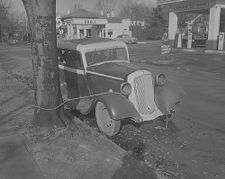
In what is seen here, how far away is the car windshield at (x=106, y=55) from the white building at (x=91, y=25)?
40.5 meters

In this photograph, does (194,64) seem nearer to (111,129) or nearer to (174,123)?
(174,123)

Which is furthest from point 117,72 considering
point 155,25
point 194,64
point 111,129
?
point 155,25

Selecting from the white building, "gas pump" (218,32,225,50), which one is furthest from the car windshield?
the white building

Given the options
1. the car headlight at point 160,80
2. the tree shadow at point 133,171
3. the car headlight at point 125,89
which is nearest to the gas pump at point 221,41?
the car headlight at point 160,80

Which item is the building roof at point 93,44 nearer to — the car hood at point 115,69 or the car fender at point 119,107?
the car hood at point 115,69

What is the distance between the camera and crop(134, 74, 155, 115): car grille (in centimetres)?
582

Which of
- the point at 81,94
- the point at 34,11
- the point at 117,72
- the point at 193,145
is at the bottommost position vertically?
the point at 193,145

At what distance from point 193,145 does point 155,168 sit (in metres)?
1.36

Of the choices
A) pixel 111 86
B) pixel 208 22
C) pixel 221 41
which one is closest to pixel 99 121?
pixel 111 86

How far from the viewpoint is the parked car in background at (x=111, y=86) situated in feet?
18.7

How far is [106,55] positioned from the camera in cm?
703

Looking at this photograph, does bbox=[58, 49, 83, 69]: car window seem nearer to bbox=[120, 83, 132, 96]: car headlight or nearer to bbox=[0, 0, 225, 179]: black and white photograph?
bbox=[0, 0, 225, 179]: black and white photograph

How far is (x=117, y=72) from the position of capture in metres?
6.11

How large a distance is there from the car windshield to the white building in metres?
40.5
